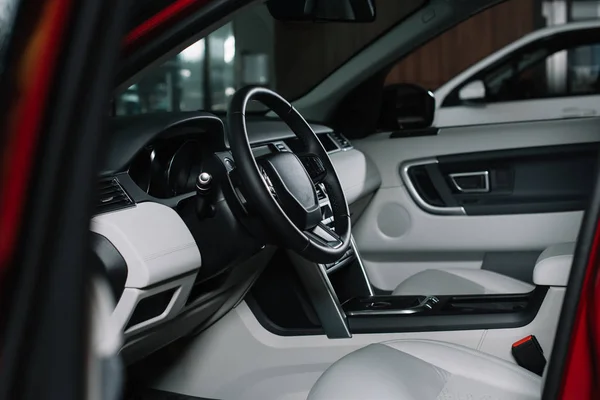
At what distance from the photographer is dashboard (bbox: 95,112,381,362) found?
1.45 metres

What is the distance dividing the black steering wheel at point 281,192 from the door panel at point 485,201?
0.95m

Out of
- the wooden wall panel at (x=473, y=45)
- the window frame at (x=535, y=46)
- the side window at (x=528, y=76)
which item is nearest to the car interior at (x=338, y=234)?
the window frame at (x=535, y=46)

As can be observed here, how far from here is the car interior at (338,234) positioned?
1432 mm

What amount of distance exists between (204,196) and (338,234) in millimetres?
316

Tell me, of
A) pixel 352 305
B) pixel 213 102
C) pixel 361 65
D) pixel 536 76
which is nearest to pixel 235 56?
pixel 213 102

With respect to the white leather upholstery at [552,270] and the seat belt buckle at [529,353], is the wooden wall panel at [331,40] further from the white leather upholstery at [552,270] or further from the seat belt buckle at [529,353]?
the seat belt buckle at [529,353]

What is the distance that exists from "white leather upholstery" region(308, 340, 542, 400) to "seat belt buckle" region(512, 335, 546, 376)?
1.04 ft

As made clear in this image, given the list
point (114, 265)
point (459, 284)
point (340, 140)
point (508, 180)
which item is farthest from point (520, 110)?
point (114, 265)

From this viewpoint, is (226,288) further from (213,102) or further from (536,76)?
(213,102)

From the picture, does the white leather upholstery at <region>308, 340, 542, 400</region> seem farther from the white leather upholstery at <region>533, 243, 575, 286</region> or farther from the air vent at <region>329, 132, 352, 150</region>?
the air vent at <region>329, 132, 352, 150</region>

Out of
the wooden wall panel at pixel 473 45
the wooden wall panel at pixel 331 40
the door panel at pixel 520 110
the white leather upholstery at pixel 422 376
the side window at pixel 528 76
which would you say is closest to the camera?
the white leather upholstery at pixel 422 376

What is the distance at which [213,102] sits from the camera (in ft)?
26.1

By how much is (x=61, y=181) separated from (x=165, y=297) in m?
0.93

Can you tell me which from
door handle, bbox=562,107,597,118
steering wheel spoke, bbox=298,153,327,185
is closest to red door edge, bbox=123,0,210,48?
steering wheel spoke, bbox=298,153,327,185
